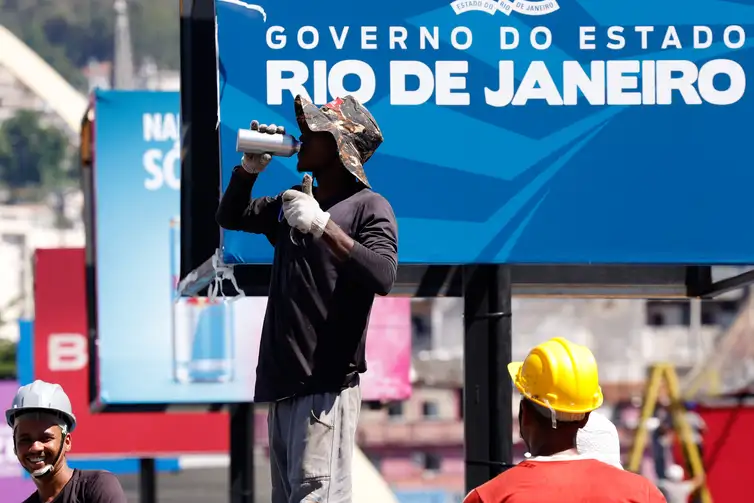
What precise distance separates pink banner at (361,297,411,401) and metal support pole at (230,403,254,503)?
1.41 meters

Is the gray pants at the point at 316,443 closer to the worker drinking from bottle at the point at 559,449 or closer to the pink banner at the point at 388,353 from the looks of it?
the worker drinking from bottle at the point at 559,449

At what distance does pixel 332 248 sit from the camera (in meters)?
5.08

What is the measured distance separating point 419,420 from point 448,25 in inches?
2019

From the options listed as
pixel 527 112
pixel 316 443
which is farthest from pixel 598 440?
Answer: pixel 527 112

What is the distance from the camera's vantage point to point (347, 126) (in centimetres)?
554

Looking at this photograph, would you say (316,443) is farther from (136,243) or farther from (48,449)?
(136,243)

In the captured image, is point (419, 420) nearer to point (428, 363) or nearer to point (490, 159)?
point (428, 363)

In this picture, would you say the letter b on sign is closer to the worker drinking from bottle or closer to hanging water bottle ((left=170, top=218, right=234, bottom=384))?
hanging water bottle ((left=170, top=218, right=234, bottom=384))

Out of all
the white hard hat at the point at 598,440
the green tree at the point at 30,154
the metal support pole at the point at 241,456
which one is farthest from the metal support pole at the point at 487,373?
the green tree at the point at 30,154

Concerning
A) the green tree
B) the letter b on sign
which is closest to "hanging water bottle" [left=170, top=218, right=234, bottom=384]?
the letter b on sign

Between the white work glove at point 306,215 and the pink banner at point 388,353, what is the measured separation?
26.6 feet

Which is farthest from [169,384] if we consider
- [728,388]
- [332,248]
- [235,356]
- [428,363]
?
[428,363]

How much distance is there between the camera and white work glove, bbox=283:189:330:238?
499 centimetres

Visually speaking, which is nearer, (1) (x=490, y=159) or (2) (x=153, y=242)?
(1) (x=490, y=159)
